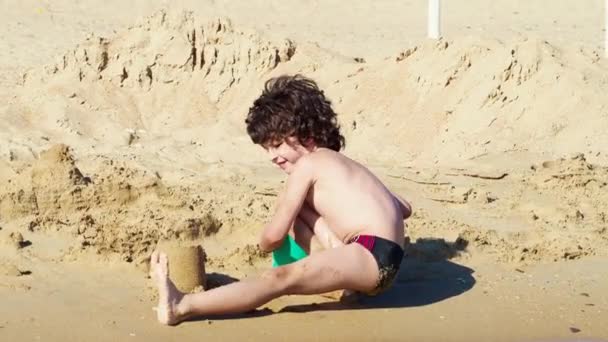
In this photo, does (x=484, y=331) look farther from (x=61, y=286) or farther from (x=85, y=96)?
(x=85, y=96)

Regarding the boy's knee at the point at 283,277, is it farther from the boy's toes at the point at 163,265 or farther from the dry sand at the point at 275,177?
the boy's toes at the point at 163,265

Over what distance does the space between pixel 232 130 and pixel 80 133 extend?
119cm

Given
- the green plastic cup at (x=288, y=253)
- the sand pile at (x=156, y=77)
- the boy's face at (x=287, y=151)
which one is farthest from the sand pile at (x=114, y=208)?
the sand pile at (x=156, y=77)

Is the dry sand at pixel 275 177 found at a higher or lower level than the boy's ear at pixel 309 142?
lower

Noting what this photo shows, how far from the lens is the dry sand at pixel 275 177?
389cm

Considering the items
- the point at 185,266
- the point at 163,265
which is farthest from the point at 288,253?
the point at 163,265

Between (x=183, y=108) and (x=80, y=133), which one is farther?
(x=183, y=108)

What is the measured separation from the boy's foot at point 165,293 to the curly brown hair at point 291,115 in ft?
2.24

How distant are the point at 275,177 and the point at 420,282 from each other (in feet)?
7.00

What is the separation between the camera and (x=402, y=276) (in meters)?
4.43

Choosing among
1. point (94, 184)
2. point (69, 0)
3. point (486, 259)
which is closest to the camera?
point (486, 259)

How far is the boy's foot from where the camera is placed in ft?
11.6

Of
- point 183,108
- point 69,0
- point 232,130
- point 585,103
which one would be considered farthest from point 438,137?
point 69,0

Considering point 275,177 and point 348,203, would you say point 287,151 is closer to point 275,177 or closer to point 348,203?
point 348,203
